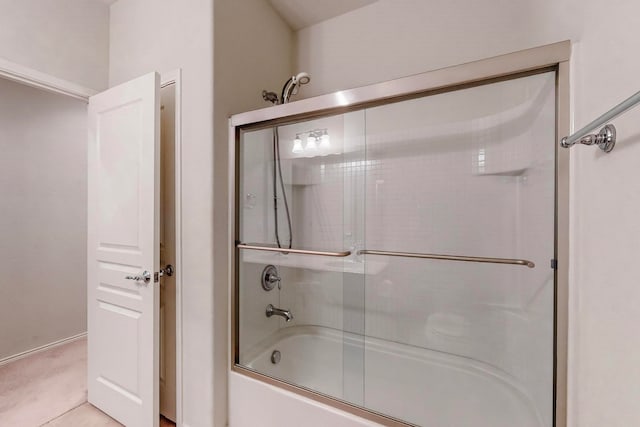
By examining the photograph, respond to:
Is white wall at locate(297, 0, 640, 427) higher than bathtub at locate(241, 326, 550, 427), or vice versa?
white wall at locate(297, 0, 640, 427)

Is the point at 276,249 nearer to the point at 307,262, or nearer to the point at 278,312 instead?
the point at 307,262

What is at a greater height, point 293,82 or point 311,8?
point 311,8

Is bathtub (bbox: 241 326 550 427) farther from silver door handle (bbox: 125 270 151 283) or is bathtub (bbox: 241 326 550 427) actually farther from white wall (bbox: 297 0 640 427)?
silver door handle (bbox: 125 270 151 283)

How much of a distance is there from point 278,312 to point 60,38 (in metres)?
2.23

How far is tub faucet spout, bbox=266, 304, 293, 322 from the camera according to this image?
1809mm

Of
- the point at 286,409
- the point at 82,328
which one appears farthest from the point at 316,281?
the point at 82,328

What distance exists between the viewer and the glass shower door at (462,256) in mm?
1238

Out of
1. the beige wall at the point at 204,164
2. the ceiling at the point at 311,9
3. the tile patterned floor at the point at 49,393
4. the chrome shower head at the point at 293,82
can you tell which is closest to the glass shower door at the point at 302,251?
Result: the beige wall at the point at 204,164

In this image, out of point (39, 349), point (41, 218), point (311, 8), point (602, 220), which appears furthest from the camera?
point (41, 218)

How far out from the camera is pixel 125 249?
1625 mm

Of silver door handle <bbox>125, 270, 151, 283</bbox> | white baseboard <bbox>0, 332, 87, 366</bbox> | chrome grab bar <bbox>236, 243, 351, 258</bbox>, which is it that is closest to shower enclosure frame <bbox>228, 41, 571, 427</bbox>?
chrome grab bar <bbox>236, 243, 351, 258</bbox>

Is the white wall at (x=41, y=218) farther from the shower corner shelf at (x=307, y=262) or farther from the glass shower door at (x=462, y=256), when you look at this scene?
the glass shower door at (x=462, y=256)

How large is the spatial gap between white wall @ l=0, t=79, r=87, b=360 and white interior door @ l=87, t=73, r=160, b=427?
124 cm

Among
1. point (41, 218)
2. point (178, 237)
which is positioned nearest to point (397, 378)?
point (178, 237)
